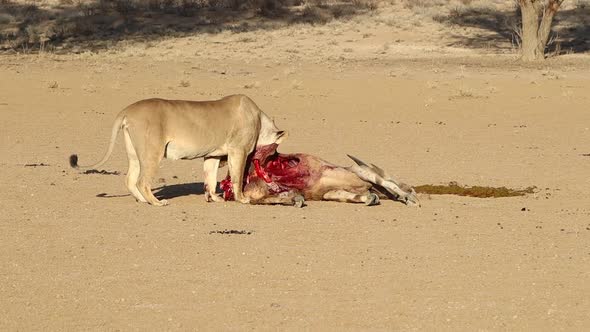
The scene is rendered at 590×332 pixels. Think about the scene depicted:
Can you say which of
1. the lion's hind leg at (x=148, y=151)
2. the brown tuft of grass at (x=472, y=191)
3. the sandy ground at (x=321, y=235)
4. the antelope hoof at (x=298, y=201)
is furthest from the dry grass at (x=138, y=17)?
the antelope hoof at (x=298, y=201)

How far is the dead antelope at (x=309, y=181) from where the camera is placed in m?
13.2

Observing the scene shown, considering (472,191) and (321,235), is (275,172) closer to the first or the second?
(321,235)

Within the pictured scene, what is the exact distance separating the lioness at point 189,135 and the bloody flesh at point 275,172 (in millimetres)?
129

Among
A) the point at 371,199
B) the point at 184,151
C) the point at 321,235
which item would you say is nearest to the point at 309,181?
the point at 371,199

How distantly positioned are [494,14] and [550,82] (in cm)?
1761

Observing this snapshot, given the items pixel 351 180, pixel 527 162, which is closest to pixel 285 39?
pixel 527 162

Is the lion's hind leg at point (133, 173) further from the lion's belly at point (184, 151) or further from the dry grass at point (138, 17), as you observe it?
the dry grass at point (138, 17)

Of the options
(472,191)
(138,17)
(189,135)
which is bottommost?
(138,17)

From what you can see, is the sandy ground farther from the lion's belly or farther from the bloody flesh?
the lion's belly

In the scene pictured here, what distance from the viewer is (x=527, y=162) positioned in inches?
688

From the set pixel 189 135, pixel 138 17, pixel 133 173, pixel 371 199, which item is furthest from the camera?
pixel 138 17

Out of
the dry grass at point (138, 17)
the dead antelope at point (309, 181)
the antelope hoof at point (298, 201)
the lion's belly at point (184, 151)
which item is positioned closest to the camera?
the lion's belly at point (184, 151)

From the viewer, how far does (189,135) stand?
501 inches

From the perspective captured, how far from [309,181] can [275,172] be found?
1.18 feet
